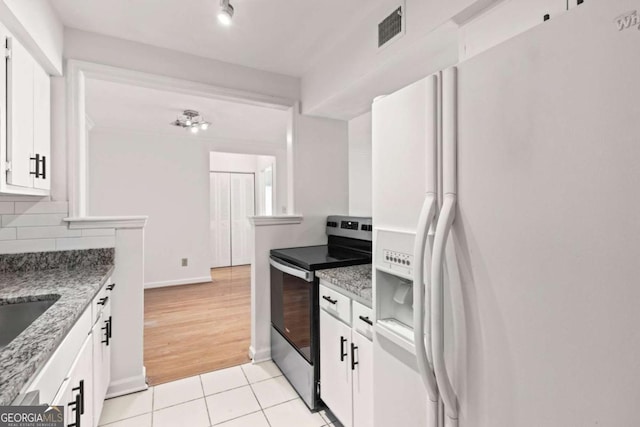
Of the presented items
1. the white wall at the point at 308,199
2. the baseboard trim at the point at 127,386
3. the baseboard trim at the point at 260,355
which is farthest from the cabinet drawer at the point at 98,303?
the baseboard trim at the point at 260,355

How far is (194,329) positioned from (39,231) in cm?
170

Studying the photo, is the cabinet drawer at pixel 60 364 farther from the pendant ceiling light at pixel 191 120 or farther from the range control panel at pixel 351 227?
the pendant ceiling light at pixel 191 120

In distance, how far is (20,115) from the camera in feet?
5.00

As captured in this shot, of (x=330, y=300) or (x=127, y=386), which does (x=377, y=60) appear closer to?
(x=330, y=300)

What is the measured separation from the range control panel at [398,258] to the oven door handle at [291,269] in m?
0.84

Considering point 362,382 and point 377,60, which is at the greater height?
point 377,60

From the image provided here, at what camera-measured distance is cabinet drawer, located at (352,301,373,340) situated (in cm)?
145

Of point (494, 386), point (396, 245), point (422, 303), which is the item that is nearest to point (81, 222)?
point (396, 245)

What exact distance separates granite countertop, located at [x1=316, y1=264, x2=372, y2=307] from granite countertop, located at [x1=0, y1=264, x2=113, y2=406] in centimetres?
114

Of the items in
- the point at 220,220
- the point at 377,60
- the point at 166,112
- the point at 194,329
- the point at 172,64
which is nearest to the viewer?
the point at 377,60

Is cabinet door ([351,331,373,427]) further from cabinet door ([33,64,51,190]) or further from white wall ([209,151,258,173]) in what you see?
white wall ([209,151,258,173])

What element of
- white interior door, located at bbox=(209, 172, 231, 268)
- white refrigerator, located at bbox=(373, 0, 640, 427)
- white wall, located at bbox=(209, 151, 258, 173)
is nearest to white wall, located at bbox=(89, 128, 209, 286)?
white interior door, located at bbox=(209, 172, 231, 268)

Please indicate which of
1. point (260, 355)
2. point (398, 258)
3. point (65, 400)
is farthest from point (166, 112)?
point (398, 258)

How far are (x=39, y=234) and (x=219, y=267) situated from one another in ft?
14.2
